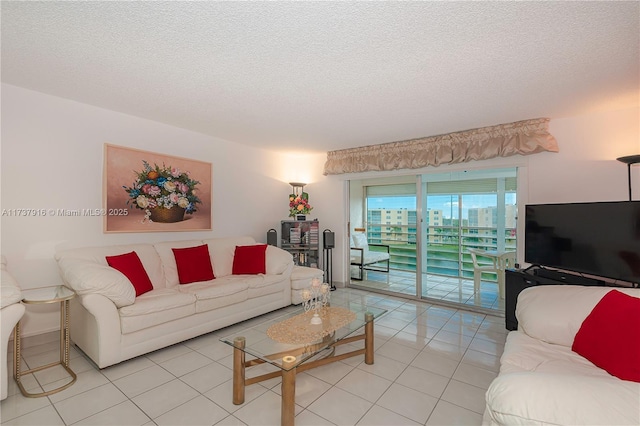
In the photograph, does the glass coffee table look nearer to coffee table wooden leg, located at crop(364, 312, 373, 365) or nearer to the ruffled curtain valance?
coffee table wooden leg, located at crop(364, 312, 373, 365)

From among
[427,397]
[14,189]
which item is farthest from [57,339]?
→ [427,397]

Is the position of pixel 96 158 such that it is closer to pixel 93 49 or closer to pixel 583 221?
pixel 93 49

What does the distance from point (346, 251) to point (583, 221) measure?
3223mm

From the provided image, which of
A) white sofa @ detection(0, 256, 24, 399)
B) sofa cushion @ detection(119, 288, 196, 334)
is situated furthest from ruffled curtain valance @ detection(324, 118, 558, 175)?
white sofa @ detection(0, 256, 24, 399)

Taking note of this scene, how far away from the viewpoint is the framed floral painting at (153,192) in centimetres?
319

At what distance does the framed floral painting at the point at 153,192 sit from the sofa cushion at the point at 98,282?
0.81 m

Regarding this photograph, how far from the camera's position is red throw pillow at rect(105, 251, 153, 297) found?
272cm

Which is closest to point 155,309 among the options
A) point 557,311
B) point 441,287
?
point 557,311

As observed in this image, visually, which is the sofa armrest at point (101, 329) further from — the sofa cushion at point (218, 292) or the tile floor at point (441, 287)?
the tile floor at point (441, 287)

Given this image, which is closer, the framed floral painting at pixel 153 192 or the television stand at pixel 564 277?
the television stand at pixel 564 277

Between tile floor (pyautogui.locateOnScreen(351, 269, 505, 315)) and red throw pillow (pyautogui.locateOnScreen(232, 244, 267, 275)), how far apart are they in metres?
2.00

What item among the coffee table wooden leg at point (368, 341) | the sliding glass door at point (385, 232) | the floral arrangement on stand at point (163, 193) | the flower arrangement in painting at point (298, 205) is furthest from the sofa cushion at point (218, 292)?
the sliding glass door at point (385, 232)

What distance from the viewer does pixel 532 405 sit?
1.06m

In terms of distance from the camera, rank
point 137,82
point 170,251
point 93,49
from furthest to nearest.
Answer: point 170,251
point 137,82
point 93,49
